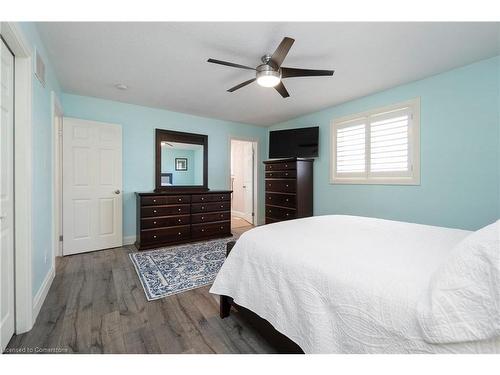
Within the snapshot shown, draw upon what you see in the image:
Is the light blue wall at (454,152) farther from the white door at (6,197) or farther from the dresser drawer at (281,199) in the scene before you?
the white door at (6,197)

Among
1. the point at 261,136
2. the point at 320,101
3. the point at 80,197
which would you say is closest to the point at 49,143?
the point at 80,197

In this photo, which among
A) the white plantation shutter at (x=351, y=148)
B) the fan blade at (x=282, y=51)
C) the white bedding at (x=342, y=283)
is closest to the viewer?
the white bedding at (x=342, y=283)

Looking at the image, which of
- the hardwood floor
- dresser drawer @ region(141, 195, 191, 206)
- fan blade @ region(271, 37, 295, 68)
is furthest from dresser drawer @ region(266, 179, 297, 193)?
the hardwood floor

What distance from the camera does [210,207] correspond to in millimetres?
4078

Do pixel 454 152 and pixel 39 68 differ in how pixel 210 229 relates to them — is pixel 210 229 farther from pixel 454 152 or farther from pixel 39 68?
pixel 454 152

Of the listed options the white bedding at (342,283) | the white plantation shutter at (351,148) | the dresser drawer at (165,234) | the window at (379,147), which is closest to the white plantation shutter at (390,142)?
the window at (379,147)

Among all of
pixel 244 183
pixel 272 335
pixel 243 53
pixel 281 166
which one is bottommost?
pixel 272 335

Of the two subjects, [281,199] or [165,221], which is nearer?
[165,221]

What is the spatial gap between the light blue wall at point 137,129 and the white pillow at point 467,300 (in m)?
4.03

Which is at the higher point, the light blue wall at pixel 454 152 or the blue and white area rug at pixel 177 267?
the light blue wall at pixel 454 152

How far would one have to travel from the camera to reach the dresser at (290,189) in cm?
404

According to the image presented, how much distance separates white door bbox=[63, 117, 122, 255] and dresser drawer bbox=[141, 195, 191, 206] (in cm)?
57

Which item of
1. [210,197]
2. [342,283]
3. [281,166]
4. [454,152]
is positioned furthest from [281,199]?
[342,283]

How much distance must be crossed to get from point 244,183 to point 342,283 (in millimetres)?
5166
